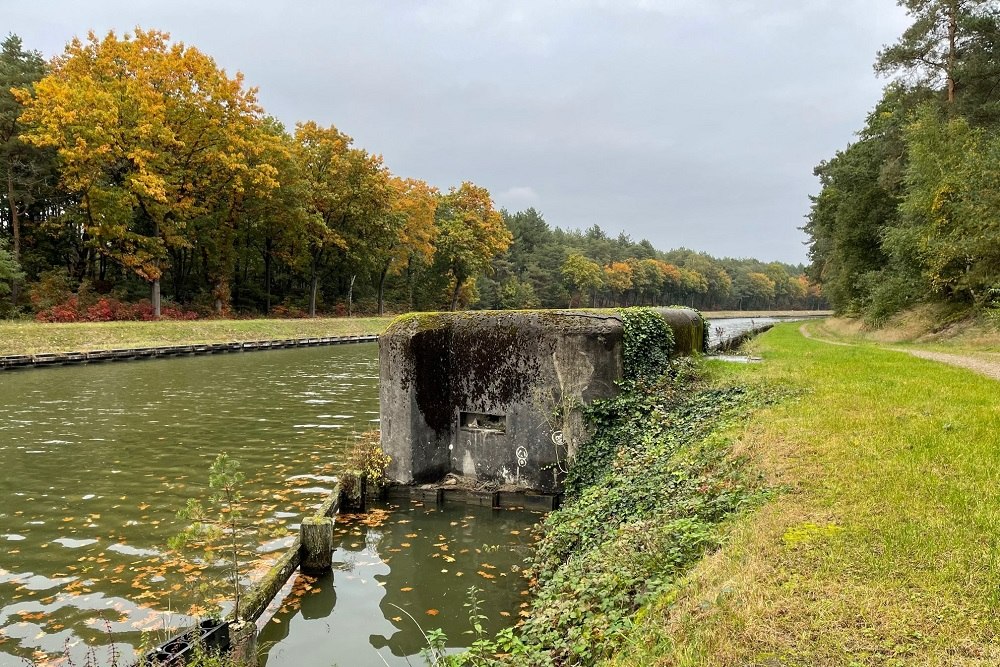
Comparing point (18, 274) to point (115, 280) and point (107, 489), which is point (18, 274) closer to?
point (115, 280)

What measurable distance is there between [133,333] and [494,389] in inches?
1226

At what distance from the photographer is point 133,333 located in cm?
3459

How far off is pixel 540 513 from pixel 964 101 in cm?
2952

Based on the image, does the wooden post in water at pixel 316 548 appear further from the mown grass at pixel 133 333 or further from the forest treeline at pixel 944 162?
the mown grass at pixel 133 333

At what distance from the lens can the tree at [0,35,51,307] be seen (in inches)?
1641

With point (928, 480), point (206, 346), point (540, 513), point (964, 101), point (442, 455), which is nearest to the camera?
point (928, 480)

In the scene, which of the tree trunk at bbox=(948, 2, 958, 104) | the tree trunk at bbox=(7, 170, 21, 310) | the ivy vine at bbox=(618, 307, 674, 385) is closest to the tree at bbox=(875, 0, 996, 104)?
the tree trunk at bbox=(948, 2, 958, 104)

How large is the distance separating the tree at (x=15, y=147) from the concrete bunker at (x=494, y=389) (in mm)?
41903

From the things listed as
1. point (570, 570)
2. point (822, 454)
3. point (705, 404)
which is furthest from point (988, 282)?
point (570, 570)

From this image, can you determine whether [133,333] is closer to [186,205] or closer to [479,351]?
[186,205]

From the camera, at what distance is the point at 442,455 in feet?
39.1

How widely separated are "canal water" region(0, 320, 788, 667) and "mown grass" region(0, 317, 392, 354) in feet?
46.0

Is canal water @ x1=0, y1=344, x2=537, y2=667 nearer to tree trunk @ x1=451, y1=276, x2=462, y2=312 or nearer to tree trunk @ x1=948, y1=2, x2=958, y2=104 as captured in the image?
tree trunk @ x1=948, y1=2, x2=958, y2=104

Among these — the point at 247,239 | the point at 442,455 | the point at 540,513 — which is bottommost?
the point at 540,513
